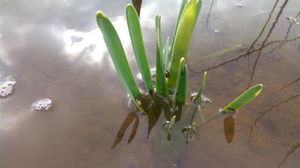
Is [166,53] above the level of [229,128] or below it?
above

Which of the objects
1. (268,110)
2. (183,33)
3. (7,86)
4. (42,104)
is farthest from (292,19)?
(7,86)

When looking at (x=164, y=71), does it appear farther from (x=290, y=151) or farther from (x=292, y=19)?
(x=292, y=19)

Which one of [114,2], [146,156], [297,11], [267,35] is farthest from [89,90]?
[297,11]

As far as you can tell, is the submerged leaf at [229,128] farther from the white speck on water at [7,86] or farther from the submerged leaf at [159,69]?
the white speck on water at [7,86]

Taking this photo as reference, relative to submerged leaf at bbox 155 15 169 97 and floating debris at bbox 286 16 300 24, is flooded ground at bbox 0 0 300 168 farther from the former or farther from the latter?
submerged leaf at bbox 155 15 169 97

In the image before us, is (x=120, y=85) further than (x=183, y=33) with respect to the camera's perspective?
Yes

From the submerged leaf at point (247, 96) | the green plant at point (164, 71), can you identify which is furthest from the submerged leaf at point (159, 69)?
the submerged leaf at point (247, 96)
